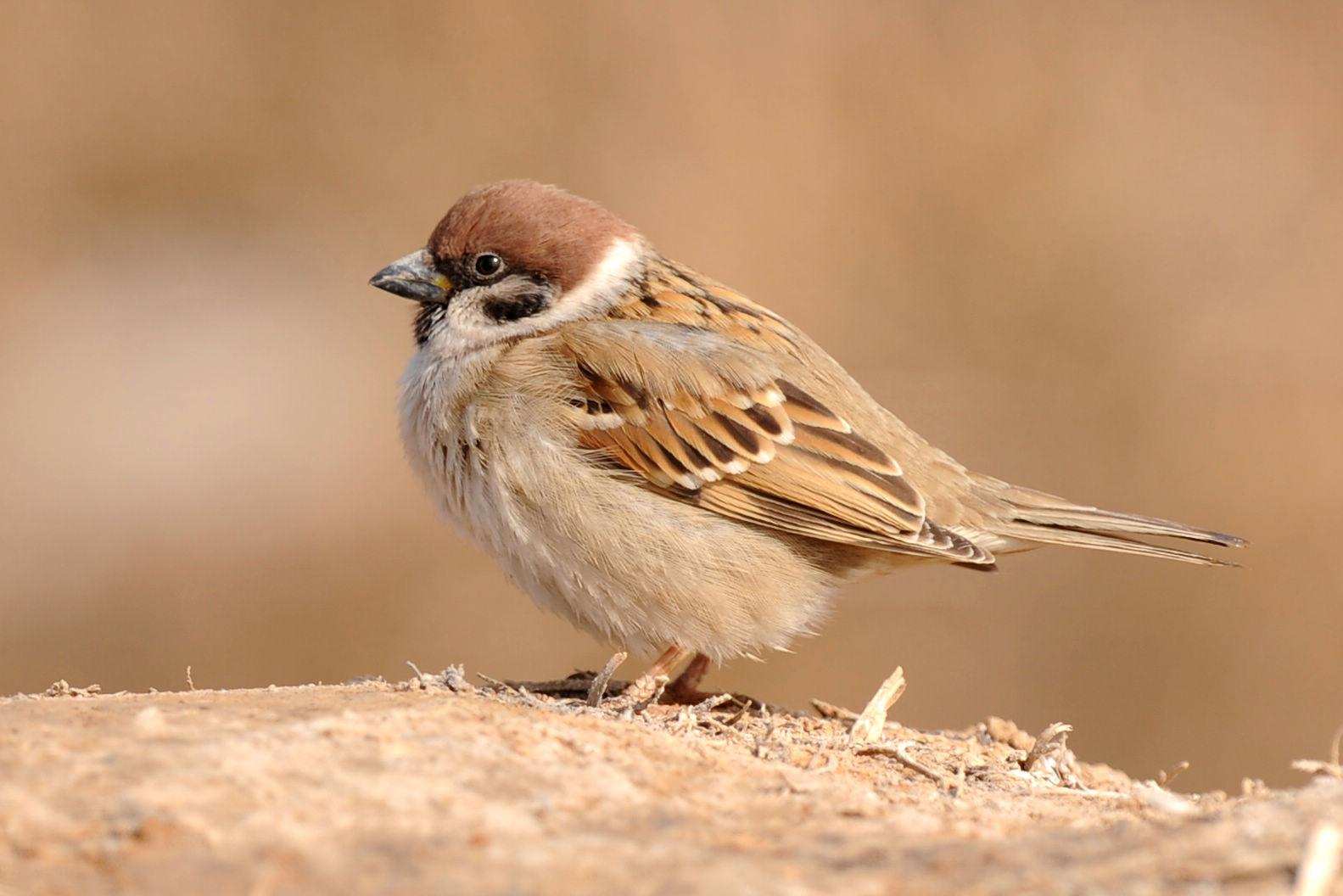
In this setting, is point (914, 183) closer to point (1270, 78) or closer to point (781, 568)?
point (1270, 78)

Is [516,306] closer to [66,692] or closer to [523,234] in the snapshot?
[523,234]

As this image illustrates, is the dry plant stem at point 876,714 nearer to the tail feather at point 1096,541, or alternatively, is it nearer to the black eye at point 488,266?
the tail feather at point 1096,541

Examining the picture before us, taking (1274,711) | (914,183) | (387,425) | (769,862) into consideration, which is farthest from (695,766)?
(914,183)

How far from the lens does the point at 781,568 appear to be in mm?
4988

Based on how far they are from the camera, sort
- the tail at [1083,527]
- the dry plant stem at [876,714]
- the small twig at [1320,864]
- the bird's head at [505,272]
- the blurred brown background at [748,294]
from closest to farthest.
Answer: the small twig at [1320,864], the dry plant stem at [876,714], the tail at [1083,527], the bird's head at [505,272], the blurred brown background at [748,294]

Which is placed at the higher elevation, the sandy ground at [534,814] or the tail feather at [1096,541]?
the tail feather at [1096,541]

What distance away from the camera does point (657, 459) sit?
16.1 ft

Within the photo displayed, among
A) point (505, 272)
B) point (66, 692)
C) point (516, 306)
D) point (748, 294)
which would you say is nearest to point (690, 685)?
point (516, 306)

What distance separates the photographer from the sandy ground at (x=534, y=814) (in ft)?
8.38

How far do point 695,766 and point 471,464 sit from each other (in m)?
1.63

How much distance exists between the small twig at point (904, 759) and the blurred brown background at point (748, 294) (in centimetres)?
560

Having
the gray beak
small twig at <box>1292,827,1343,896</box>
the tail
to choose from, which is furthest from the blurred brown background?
small twig at <box>1292,827,1343,896</box>

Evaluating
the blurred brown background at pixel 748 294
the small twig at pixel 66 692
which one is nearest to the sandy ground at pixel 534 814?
the small twig at pixel 66 692

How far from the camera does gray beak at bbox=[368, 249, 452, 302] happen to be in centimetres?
539
